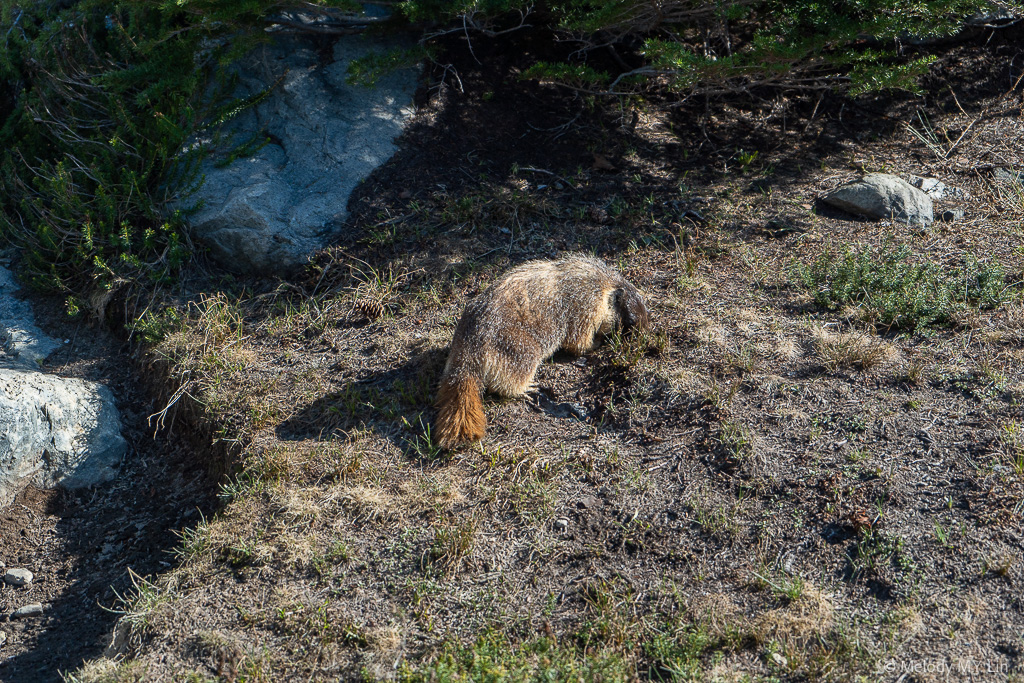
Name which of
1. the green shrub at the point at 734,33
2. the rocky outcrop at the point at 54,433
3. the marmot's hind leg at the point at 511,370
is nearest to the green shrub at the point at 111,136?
the rocky outcrop at the point at 54,433

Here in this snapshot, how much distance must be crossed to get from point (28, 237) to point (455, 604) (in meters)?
5.03

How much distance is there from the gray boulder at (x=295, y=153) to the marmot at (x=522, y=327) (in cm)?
204

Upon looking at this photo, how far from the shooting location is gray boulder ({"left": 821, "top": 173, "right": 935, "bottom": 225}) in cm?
601

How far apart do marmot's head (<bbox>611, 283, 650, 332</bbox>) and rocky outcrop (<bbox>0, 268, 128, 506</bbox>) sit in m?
3.47

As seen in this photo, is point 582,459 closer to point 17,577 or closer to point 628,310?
point 628,310

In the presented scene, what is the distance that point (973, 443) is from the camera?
13.5 feet

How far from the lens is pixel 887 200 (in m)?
6.04

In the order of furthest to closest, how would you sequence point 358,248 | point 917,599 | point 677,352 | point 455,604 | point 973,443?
point 358,248 → point 677,352 → point 973,443 → point 455,604 → point 917,599

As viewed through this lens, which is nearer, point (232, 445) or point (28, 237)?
point (232, 445)

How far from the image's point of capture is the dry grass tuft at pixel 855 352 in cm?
465

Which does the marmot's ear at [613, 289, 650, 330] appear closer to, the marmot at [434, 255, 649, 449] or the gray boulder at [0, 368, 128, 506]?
the marmot at [434, 255, 649, 449]

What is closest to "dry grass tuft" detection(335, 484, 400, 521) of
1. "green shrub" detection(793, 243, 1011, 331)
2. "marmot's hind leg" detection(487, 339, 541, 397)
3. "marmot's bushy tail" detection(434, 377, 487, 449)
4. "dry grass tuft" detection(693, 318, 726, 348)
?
"marmot's bushy tail" detection(434, 377, 487, 449)

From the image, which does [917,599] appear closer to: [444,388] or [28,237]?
[444,388]

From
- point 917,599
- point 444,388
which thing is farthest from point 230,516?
point 917,599
